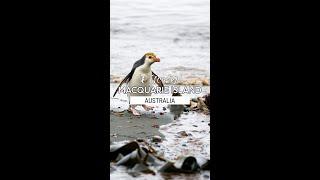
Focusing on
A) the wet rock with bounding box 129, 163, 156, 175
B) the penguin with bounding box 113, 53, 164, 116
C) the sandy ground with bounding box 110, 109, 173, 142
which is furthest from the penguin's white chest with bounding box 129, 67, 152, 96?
the wet rock with bounding box 129, 163, 156, 175

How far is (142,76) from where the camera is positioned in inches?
96.3

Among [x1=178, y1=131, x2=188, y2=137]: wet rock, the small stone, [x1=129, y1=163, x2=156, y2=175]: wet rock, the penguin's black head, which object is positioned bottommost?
[x1=129, y1=163, x2=156, y2=175]: wet rock

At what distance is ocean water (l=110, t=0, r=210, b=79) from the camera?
7.95 feet

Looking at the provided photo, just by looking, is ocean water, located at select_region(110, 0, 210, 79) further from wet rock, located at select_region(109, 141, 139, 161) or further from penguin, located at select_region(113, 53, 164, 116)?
wet rock, located at select_region(109, 141, 139, 161)

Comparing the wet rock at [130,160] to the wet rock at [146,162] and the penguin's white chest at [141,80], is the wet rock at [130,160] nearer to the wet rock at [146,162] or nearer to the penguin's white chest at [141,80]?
the wet rock at [146,162]

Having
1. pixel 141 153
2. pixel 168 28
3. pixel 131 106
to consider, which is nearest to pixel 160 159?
pixel 141 153

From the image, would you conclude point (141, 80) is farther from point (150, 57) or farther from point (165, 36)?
point (165, 36)

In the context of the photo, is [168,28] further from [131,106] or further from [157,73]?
[131,106]

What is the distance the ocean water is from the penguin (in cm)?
2

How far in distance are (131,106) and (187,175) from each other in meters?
0.43

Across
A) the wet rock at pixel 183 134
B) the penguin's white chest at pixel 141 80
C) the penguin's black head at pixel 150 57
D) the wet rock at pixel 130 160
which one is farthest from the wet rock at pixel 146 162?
the penguin's black head at pixel 150 57

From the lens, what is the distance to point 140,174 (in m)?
2.29

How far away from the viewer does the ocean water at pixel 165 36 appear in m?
2.42

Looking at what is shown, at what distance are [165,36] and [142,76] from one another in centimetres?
22
